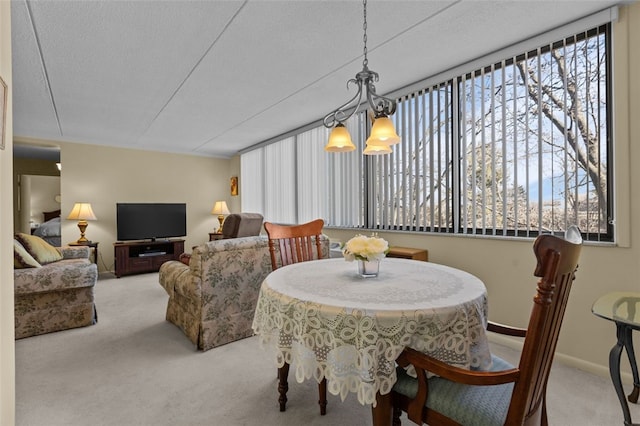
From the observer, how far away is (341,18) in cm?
212

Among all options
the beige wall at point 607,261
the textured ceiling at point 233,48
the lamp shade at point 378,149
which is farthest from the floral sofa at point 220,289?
the beige wall at point 607,261

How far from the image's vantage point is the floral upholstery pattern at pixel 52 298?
270 cm

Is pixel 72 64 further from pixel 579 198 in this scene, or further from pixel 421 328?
pixel 579 198

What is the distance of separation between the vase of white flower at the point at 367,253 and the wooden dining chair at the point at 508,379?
0.50m

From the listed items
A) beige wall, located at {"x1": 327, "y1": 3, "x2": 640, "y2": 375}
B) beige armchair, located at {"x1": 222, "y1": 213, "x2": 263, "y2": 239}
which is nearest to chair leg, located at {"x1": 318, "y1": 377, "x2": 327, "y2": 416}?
beige wall, located at {"x1": 327, "y1": 3, "x2": 640, "y2": 375}

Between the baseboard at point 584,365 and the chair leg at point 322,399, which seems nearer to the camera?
the chair leg at point 322,399

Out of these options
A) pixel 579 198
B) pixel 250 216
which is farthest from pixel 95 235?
pixel 579 198

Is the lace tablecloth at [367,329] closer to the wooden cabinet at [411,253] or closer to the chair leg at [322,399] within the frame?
the chair leg at [322,399]

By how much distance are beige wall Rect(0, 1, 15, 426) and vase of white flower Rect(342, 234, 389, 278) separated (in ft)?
4.95

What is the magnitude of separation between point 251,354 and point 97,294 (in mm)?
3044

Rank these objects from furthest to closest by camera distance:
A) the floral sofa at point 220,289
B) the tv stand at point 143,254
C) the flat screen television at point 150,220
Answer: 1. the flat screen television at point 150,220
2. the tv stand at point 143,254
3. the floral sofa at point 220,289

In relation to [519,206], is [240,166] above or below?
above

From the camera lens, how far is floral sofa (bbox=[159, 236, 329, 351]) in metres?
2.44

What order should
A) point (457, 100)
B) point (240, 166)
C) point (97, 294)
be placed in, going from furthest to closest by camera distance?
point (240, 166), point (97, 294), point (457, 100)
